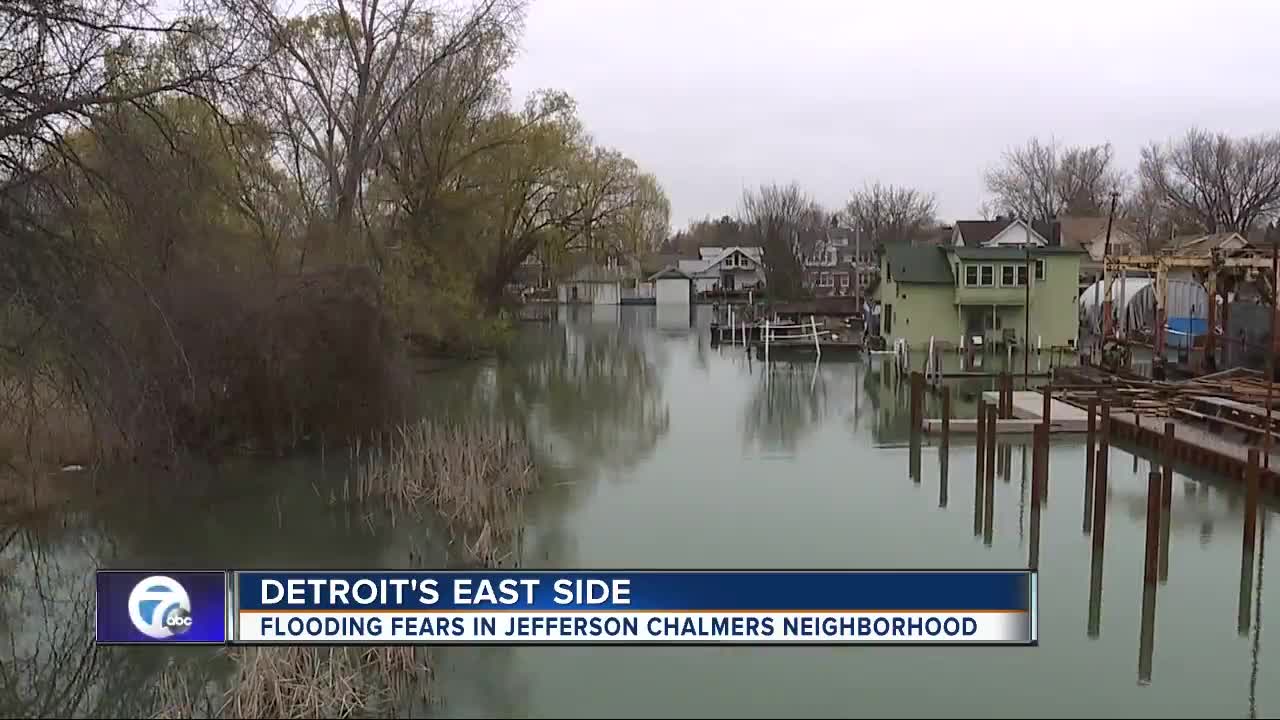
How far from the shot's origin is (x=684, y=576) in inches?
302

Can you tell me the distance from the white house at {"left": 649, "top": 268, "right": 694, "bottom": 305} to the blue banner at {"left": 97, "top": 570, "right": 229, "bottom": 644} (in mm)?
84220

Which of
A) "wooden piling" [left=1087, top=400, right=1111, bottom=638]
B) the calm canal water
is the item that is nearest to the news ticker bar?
the calm canal water

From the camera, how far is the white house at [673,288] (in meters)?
92.2

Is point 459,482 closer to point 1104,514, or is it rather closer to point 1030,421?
point 1104,514

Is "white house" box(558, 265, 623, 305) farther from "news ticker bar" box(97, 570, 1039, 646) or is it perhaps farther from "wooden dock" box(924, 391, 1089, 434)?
"news ticker bar" box(97, 570, 1039, 646)

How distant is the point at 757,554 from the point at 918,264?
89.4ft

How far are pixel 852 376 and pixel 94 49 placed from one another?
1139 inches

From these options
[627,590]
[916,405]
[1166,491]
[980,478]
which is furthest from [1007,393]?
[627,590]

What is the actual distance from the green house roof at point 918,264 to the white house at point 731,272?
45.0 meters

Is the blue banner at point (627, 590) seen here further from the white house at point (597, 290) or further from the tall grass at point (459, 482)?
the white house at point (597, 290)

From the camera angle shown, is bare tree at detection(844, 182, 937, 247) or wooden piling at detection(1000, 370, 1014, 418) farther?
bare tree at detection(844, 182, 937, 247)

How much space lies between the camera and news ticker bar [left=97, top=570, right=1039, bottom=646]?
7461mm

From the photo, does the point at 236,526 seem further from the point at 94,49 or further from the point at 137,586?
the point at 94,49

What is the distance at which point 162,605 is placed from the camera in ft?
26.2
